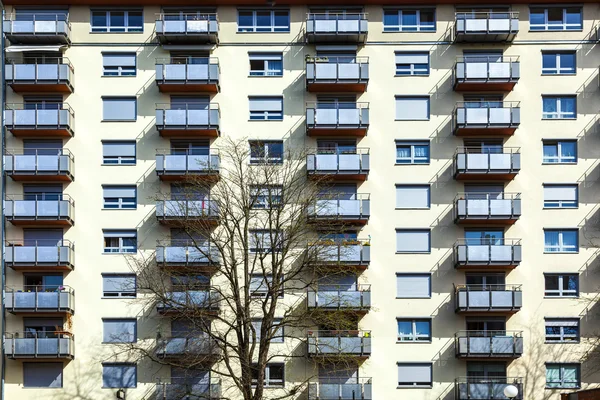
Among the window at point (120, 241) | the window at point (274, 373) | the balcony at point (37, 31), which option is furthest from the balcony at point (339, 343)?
the balcony at point (37, 31)

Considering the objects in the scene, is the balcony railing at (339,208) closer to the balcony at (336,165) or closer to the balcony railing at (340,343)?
the balcony at (336,165)

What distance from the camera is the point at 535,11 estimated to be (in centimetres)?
4547

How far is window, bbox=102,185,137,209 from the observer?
44.3 metres

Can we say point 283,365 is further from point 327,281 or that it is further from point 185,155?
point 185,155

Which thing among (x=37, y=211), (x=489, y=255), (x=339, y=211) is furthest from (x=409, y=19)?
(x=37, y=211)

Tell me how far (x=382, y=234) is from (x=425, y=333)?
4830mm

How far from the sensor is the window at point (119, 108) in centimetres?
4478

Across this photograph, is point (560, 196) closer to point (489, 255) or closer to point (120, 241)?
point (489, 255)

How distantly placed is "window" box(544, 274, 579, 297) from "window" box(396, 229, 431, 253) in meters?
5.52

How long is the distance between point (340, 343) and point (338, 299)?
1903 mm

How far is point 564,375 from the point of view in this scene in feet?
141

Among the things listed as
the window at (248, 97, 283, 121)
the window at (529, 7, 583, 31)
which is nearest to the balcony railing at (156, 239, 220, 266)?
the window at (248, 97, 283, 121)

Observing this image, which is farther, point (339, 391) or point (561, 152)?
point (561, 152)

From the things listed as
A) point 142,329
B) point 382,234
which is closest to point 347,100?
point 382,234
